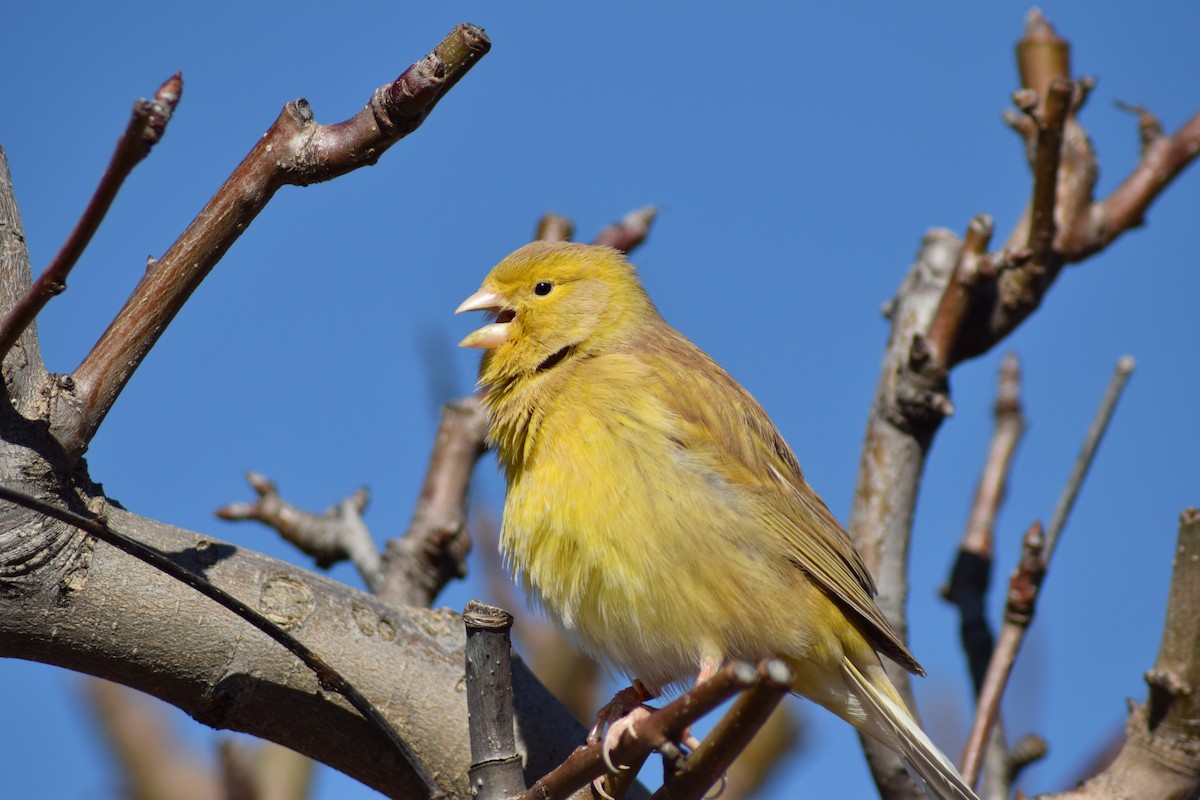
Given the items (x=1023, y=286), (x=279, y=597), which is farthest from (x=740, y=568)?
(x=1023, y=286)

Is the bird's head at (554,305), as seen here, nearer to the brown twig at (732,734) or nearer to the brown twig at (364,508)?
the brown twig at (364,508)

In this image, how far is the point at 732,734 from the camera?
2.05 metres

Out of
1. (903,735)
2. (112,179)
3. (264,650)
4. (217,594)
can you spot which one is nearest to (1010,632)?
(903,735)

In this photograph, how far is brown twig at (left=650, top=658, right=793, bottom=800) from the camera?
1901 millimetres

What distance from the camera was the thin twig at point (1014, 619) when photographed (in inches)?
146

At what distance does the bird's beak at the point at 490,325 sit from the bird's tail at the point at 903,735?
162 cm

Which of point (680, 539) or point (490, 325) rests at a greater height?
point (490, 325)

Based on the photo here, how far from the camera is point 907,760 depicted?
364 centimetres

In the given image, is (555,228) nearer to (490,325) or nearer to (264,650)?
(490,325)

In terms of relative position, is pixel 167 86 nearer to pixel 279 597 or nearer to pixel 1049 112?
pixel 279 597

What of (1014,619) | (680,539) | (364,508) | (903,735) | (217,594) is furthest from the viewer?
(364,508)

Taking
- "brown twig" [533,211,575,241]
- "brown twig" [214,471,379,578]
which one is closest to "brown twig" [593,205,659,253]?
"brown twig" [533,211,575,241]

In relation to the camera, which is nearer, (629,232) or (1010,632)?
(1010,632)

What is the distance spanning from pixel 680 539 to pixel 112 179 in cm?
208
